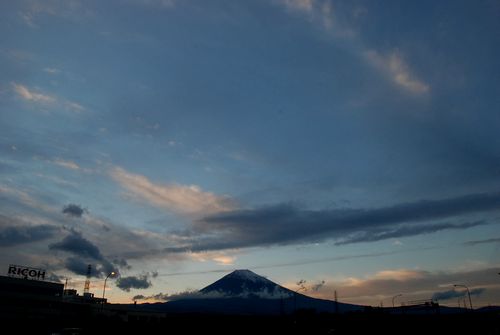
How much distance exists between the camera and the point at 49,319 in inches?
4365

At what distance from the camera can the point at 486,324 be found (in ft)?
329

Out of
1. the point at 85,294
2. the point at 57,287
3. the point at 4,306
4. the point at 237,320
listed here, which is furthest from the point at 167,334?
the point at 85,294

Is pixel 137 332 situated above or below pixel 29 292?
below

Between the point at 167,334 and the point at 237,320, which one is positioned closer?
the point at 167,334

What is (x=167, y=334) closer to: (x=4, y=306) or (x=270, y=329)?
(x=270, y=329)

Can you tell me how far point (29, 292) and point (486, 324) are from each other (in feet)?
362

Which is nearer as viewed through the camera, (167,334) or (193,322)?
(167,334)

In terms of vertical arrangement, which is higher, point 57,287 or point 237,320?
point 57,287

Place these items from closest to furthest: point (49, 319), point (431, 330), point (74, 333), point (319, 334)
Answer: point (74, 333), point (319, 334), point (431, 330), point (49, 319)

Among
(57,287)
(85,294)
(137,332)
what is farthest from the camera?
(85,294)

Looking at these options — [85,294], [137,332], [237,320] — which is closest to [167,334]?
[137,332]

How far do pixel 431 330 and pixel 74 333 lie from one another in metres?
66.4

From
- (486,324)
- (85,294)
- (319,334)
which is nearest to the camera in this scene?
(319,334)

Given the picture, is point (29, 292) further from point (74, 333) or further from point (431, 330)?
point (431, 330)
